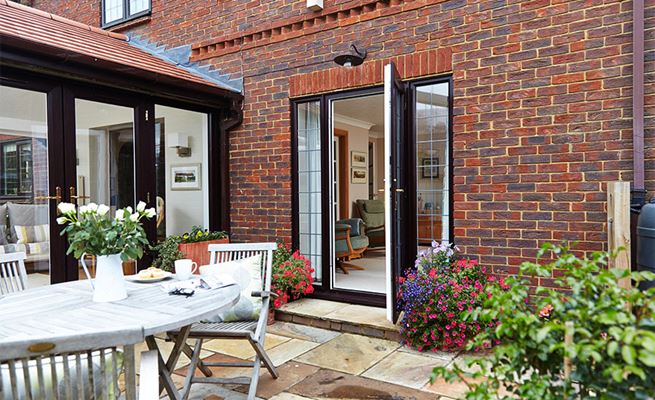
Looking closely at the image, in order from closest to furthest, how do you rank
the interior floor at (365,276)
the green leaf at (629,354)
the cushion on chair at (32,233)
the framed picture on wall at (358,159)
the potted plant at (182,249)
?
1. the green leaf at (629,354)
2. the cushion on chair at (32,233)
3. the potted plant at (182,249)
4. the interior floor at (365,276)
5. the framed picture on wall at (358,159)

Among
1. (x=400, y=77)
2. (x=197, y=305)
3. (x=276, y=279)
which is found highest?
(x=400, y=77)

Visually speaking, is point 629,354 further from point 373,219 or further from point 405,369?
point 373,219

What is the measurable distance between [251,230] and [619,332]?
13.6 ft

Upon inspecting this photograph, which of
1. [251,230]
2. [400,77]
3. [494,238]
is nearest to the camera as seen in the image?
[494,238]

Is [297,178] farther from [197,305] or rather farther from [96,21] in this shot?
[96,21]

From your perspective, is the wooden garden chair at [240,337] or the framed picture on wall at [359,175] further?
the framed picture on wall at [359,175]

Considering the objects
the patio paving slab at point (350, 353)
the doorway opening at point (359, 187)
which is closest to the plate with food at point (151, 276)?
the patio paving slab at point (350, 353)

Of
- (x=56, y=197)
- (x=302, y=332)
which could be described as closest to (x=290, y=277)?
(x=302, y=332)

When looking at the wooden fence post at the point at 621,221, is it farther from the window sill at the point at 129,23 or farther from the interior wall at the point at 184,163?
the window sill at the point at 129,23

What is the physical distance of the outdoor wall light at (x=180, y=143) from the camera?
188 inches

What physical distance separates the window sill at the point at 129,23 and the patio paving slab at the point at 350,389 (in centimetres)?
511

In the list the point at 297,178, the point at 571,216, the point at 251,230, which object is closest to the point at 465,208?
the point at 571,216

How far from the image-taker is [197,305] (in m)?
1.93

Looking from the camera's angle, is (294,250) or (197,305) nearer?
(197,305)
